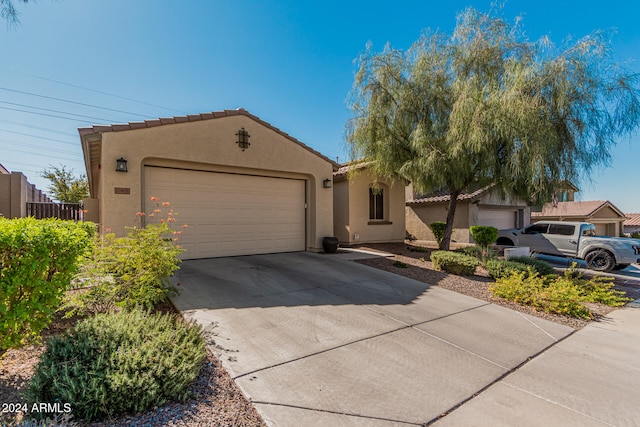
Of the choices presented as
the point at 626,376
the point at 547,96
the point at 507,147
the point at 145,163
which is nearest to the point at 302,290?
the point at 626,376

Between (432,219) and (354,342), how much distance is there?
1547cm

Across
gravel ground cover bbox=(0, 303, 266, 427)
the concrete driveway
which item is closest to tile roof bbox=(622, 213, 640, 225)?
the concrete driveway

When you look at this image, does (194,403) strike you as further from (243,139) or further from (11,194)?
(11,194)

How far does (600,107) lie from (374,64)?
6.45m

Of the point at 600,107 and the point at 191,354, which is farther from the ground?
the point at 600,107

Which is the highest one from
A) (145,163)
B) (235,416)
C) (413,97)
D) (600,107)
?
(413,97)

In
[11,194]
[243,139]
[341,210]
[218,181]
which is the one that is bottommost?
[341,210]

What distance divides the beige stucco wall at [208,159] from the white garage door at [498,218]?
1200cm

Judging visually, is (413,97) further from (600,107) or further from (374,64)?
(600,107)

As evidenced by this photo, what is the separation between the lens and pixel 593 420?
2.51m

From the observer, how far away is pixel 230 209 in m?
8.91

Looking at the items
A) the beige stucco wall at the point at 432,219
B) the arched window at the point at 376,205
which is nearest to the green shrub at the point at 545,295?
the arched window at the point at 376,205

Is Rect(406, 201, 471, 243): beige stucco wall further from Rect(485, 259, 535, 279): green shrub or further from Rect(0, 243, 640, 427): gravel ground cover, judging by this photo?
Rect(0, 243, 640, 427): gravel ground cover

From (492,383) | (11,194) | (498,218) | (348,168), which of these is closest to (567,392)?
(492,383)
